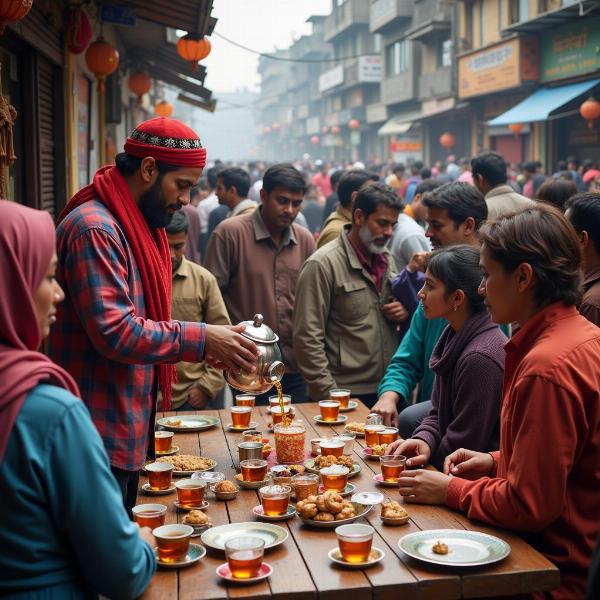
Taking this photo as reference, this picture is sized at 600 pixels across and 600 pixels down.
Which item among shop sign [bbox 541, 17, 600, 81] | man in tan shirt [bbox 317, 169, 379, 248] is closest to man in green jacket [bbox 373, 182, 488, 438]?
man in tan shirt [bbox 317, 169, 379, 248]

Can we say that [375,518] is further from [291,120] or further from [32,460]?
[291,120]

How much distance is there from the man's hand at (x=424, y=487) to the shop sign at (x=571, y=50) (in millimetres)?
17467

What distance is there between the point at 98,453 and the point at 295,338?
3.22 meters

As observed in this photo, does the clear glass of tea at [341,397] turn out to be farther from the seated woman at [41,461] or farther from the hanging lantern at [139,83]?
the hanging lantern at [139,83]

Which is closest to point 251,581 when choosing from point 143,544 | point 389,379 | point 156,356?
point 143,544

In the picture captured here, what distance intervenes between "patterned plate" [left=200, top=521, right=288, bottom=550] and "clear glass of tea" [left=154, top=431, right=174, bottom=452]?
3.19ft

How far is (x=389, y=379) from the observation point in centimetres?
479

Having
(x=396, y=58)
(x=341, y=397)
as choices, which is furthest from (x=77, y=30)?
(x=396, y=58)

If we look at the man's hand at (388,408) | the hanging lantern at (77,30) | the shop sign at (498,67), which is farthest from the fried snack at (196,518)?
the shop sign at (498,67)

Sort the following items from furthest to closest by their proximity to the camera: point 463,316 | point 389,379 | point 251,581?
point 389,379 < point 463,316 < point 251,581

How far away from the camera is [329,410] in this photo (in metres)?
4.36

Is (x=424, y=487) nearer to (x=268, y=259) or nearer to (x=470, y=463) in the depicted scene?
(x=470, y=463)

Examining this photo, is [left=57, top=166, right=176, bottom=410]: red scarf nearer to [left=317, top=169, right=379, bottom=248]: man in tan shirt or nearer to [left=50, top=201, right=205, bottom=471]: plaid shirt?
[left=50, top=201, right=205, bottom=471]: plaid shirt

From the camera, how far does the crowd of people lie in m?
2.08
